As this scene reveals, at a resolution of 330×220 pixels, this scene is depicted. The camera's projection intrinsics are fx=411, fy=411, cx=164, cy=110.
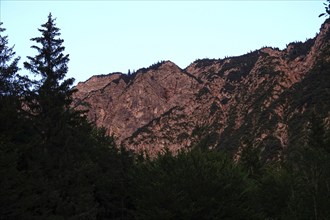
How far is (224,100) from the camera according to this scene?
152 metres

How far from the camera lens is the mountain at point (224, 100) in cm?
10788

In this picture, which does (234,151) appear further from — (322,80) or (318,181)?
(318,181)

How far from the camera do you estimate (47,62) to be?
93.8ft

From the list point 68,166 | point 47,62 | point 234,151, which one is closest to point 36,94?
point 47,62

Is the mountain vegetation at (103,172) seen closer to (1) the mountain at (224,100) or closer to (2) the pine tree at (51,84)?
(2) the pine tree at (51,84)

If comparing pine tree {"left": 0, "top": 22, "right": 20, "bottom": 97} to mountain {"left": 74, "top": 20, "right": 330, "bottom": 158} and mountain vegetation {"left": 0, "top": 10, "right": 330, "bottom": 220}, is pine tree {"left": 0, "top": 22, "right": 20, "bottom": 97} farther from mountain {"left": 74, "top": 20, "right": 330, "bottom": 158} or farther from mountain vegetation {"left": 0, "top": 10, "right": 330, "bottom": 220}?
mountain {"left": 74, "top": 20, "right": 330, "bottom": 158}

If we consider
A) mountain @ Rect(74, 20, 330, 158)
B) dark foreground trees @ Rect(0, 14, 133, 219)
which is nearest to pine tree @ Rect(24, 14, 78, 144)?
dark foreground trees @ Rect(0, 14, 133, 219)

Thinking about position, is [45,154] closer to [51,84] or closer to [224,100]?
[51,84]

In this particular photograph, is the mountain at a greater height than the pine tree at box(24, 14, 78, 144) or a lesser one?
greater

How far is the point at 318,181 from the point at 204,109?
13571cm

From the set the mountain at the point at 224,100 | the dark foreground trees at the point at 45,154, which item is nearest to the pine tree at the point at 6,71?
the dark foreground trees at the point at 45,154

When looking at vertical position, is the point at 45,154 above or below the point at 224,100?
below

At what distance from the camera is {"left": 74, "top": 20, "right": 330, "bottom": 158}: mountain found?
10788 cm

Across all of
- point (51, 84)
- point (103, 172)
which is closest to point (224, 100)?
point (103, 172)
